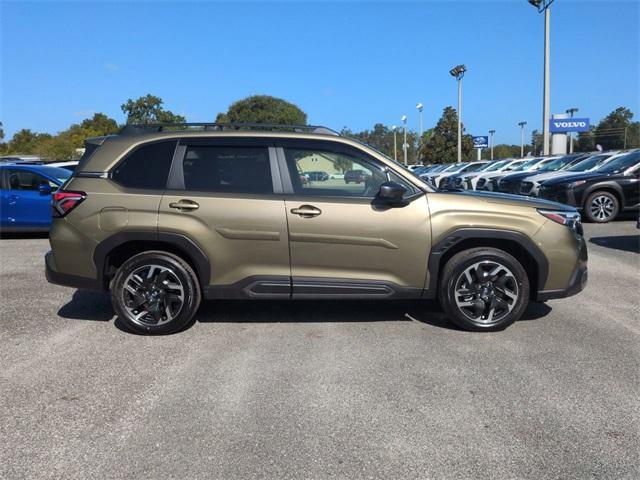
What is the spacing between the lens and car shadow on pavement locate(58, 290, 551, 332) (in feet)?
17.4

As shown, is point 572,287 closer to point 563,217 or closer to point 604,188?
point 563,217

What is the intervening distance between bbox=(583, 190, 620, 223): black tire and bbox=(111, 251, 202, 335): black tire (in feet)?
34.4

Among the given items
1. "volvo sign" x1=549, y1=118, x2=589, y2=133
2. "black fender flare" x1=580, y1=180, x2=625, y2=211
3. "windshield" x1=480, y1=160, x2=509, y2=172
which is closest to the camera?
"black fender flare" x1=580, y1=180, x2=625, y2=211

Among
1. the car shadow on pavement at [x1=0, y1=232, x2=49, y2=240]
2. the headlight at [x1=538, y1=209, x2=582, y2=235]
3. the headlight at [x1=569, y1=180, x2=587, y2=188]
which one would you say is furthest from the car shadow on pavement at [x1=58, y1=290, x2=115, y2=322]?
the headlight at [x1=569, y1=180, x2=587, y2=188]

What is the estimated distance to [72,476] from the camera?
2.72 meters

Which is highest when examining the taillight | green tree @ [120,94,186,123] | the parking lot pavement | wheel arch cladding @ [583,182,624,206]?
A: green tree @ [120,94,186,123]

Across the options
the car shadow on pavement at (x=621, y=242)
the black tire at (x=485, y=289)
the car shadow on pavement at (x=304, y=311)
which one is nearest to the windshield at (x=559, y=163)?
the car shadow on pavement at (x=621, y=242)

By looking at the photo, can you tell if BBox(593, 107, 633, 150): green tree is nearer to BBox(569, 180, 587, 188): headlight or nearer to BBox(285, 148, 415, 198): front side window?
BBox(569, 180, 587, 188): headlight

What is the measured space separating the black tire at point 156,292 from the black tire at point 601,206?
10.5 m

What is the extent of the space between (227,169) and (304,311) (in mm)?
1726

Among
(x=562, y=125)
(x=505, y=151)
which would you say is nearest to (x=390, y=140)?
(x=505, y=151)

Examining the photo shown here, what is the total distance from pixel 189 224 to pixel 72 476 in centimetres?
241

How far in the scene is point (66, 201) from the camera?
4.82 m

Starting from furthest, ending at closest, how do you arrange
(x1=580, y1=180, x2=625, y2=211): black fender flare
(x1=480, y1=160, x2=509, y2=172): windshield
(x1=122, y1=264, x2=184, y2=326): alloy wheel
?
(x1=480, y1=160, x2=509, y2=172): windshield, (x1=580, y1=180, x2=625, y2=211): black fender flare, (x1=122, y1=264, x2=184, y2=326): alloy wheel
